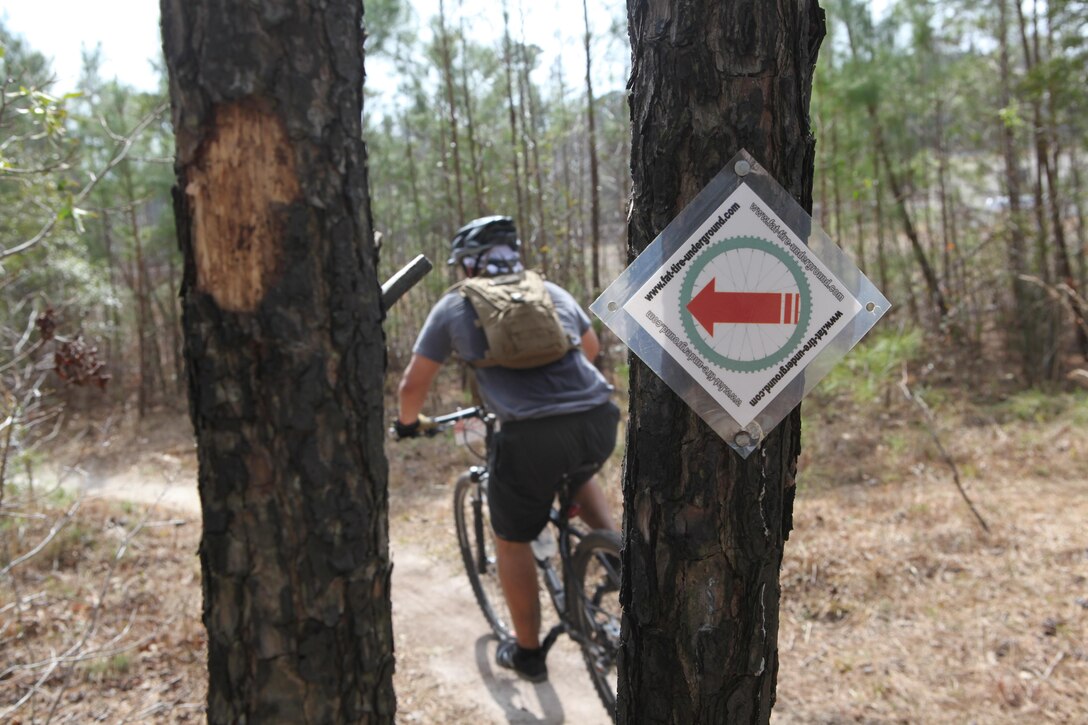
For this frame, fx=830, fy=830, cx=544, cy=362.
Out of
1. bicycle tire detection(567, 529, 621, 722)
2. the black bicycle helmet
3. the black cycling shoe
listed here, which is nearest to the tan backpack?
the black bicycle helmet

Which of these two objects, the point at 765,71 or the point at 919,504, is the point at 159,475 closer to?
the point at 919,504

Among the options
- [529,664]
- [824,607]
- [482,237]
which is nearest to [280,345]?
[482,237]

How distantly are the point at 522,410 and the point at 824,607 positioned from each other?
2116 millimetres

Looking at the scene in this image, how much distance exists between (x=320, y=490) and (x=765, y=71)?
1.10 meters

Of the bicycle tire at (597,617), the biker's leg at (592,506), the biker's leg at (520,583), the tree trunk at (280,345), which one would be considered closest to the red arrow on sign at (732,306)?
the tree trunk at (280,345)

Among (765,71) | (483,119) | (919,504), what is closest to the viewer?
(765,71)

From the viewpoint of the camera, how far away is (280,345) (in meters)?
1.41

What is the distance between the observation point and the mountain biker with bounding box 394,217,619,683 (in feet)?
10.9

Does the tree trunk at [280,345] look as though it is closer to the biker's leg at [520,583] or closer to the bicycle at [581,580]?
the bicycle at [581,580]

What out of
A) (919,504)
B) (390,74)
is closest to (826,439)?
(919,504)

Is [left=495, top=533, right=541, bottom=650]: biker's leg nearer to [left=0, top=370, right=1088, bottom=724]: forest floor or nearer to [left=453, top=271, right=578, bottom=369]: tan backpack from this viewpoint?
[left=0, top=370, right=1088, bottom=724]: forest floor

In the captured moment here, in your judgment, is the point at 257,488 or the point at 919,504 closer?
the point at 257,488

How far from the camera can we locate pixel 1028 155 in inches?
416

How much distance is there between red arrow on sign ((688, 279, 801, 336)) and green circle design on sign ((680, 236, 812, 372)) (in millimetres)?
18
